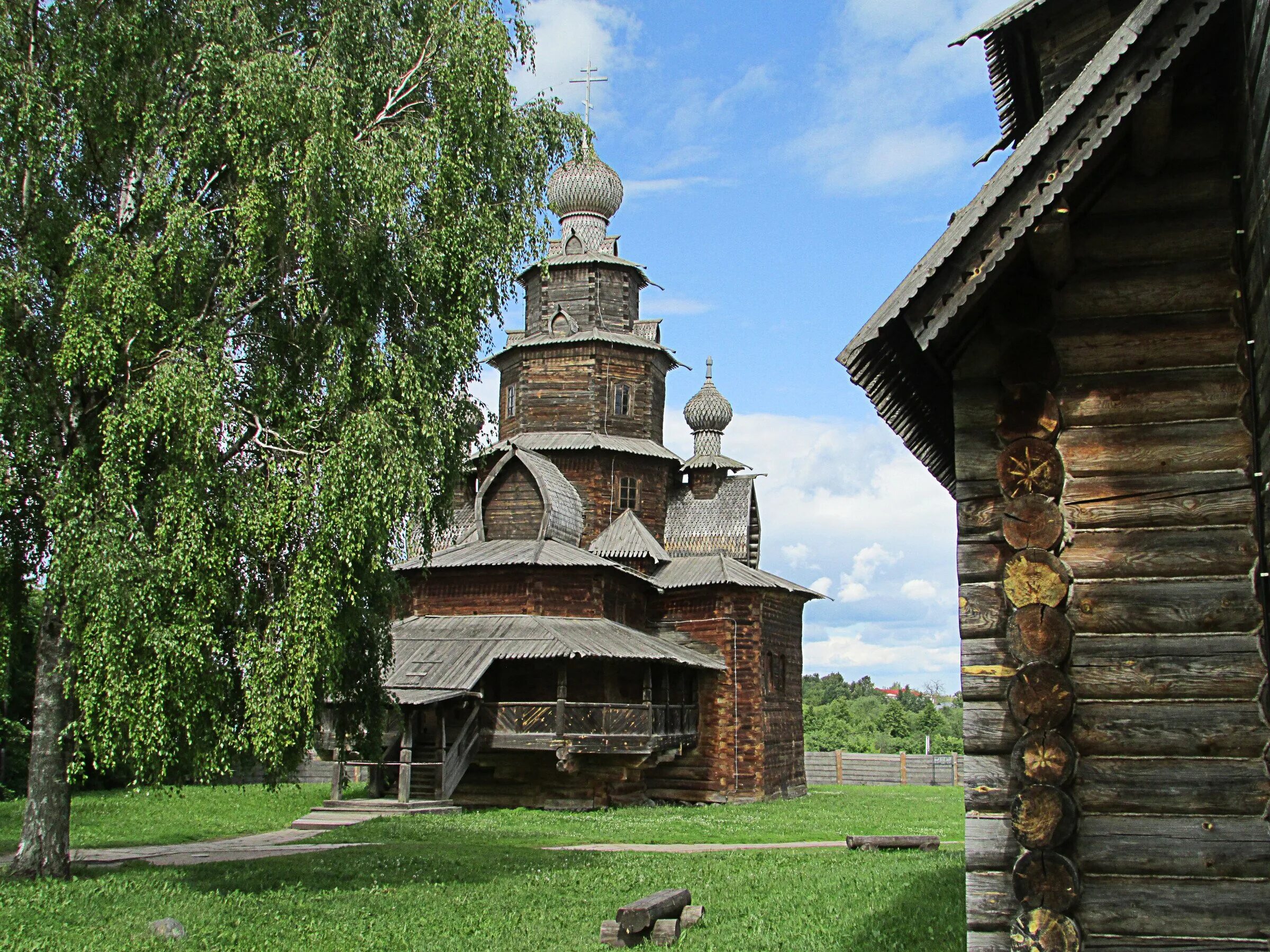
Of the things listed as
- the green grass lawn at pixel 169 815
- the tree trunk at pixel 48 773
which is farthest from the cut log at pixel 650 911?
the green grass lawn at pixel 169 815

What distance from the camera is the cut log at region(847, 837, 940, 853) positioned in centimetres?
1717

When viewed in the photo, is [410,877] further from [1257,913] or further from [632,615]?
[632,615]

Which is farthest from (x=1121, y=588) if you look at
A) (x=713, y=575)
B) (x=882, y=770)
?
(x=882, y=770)

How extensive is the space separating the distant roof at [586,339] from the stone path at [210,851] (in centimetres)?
1572

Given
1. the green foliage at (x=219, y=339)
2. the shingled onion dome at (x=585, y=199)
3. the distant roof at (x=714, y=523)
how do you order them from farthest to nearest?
the shingled onion dome at (x=585, y=199) < the distant roof at (x=714, y=523) < the green foliage at (x=219, y=339)

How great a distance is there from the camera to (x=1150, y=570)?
5.90 m

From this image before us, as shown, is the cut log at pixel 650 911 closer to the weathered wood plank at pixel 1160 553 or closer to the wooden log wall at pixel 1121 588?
the wooden log wall at pixel 1121 588

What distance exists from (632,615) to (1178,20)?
25.0m

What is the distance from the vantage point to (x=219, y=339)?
42.9 ft

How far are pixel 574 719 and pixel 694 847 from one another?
19.8 ft

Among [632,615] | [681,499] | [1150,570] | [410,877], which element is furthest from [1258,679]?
[681,499]

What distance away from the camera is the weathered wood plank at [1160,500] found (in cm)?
586

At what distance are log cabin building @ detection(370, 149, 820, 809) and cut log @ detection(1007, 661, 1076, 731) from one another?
17.5 meters

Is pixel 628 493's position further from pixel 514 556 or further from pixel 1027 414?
pixel 1027 414
